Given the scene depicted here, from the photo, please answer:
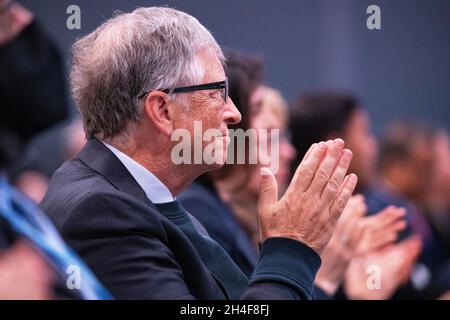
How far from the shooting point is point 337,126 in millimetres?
3375

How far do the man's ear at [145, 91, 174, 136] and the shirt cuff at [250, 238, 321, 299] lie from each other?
340 millimetres

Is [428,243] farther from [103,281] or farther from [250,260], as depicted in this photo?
[103,281]

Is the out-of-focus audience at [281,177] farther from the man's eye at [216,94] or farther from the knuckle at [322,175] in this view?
the man's eye at [216,94]

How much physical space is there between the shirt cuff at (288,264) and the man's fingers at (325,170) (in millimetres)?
106

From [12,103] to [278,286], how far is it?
0.54 m

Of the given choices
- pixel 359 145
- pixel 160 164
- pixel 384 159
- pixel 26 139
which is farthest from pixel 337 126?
pixel 26 139

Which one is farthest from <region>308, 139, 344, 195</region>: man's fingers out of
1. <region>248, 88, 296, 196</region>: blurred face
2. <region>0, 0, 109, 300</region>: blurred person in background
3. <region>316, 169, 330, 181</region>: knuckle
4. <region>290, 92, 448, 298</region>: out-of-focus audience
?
<region>290, 92, 448, 298</region>: out-of-focus audience

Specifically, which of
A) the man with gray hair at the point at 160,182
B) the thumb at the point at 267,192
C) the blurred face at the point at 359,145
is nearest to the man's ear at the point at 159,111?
the man with gray hair at the point at 160,182

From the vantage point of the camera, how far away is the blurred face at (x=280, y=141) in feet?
8.76

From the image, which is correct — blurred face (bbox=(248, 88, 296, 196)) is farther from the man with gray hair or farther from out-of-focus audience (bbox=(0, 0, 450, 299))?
the man with gray hair

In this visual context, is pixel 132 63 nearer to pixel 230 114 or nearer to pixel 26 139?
pixel 230 114

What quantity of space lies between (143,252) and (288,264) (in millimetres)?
253
